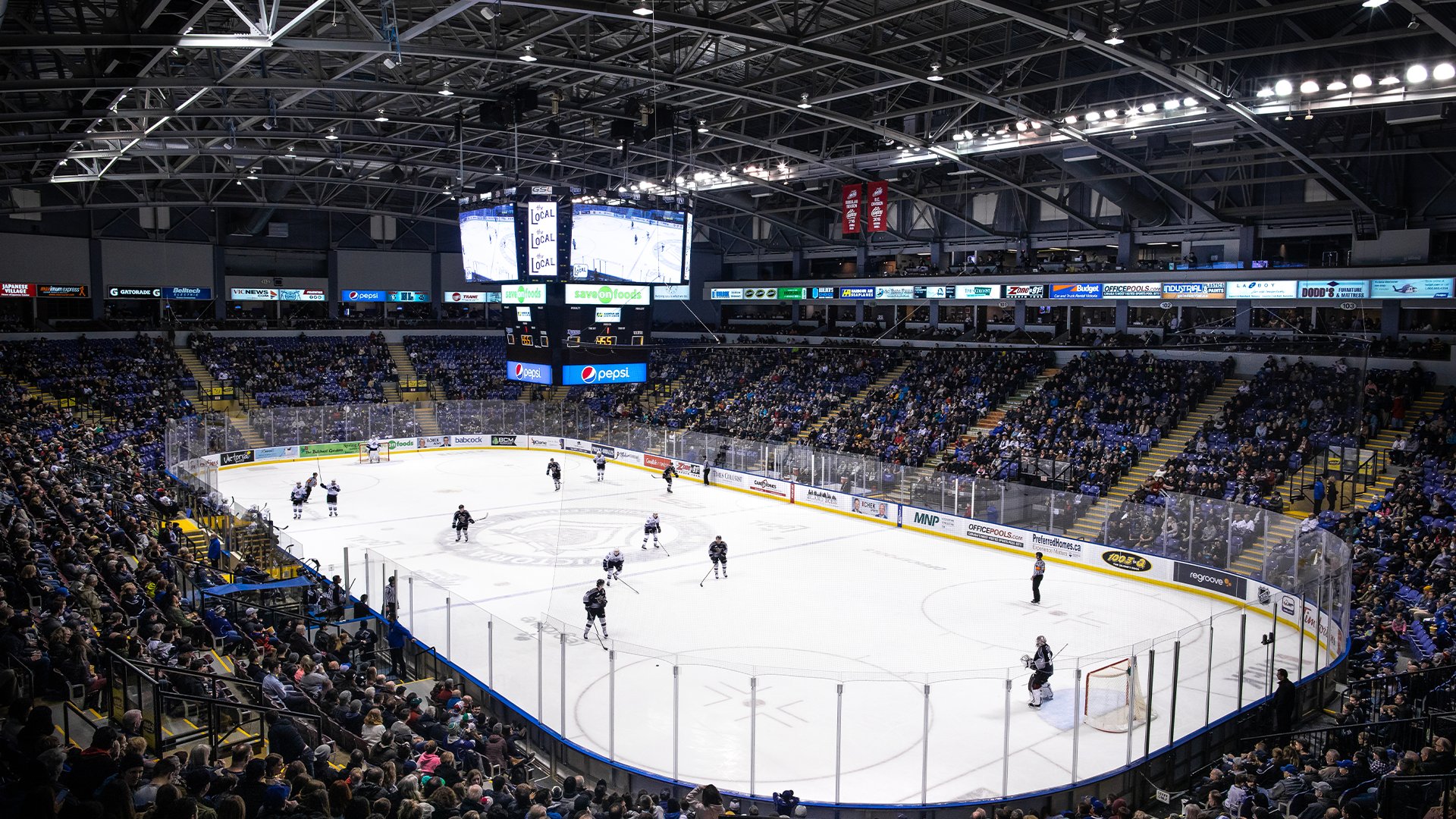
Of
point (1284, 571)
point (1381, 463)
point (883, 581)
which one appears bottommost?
point (883, 581)

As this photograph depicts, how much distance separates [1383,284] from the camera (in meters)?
27.4

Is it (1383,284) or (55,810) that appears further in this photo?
(1383,284)

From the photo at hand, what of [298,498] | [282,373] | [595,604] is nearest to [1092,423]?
[595,604]

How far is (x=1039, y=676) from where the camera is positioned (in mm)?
14133

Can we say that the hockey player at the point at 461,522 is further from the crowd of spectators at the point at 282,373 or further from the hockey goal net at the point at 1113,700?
the crowd of spectators at the point at 282,373

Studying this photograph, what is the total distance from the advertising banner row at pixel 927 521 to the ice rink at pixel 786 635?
0.43 m

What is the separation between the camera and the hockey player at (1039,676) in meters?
14.1

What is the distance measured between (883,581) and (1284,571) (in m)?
8.24

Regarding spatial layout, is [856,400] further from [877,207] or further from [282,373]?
[282,373]

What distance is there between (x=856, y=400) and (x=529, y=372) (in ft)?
59.9

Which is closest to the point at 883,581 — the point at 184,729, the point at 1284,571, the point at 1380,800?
the point at 1284,571

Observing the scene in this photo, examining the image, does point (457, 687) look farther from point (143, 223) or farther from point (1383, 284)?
point (143, 223)

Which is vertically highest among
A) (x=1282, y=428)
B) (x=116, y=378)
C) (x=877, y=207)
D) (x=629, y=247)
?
(x=877, y=207)

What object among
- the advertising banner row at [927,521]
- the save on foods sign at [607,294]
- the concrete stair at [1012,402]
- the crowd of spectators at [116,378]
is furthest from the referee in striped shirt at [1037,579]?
the crowd of spectators at [116,378]
